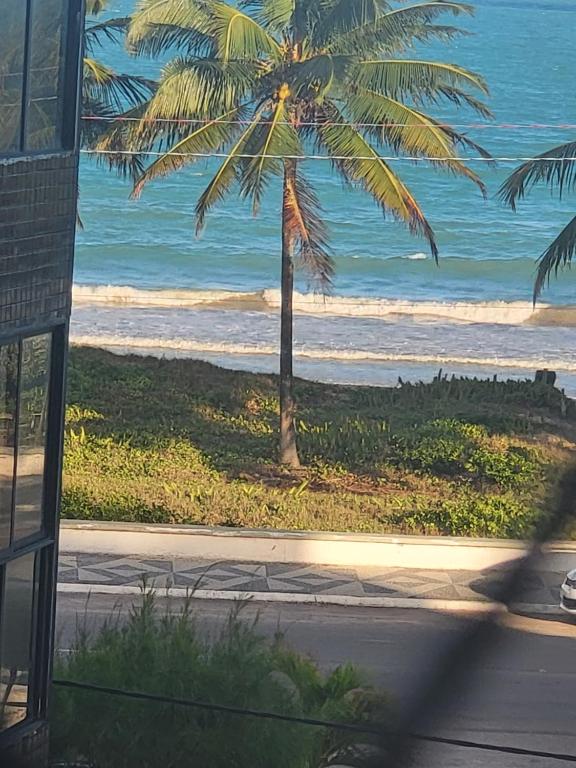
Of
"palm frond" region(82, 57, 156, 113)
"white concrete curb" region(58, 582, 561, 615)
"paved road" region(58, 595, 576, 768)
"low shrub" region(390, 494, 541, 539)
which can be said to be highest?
"palm frond" region(82, 57, 156, 113)

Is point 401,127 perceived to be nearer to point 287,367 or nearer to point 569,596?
point 287,367

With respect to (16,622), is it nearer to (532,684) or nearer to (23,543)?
(23,543)

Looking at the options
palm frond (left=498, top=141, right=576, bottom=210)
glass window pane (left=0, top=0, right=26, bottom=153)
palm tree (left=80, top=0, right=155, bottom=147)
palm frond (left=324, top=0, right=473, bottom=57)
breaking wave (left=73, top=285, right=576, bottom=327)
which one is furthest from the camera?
breaking wave (left=73, top=285, right=576, bottom=327)

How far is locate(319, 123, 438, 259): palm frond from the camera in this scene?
17859mm

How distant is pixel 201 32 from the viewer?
1912 centimetres

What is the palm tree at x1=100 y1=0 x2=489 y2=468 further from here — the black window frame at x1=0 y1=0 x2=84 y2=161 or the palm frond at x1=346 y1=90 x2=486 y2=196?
the black window frame at x1=0 y1=0 x2=84 y2=161

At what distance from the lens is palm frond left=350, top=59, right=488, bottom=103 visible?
18469 mm

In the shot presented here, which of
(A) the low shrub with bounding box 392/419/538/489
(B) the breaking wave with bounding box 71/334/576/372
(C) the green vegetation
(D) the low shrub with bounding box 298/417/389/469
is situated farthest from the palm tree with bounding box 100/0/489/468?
(B) the breaking wave with bounding box 71/334/576/372

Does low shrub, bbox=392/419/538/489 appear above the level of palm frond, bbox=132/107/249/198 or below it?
below

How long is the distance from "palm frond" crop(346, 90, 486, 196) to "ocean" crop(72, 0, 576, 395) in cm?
1428

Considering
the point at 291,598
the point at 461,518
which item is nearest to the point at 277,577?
the point at 291,598

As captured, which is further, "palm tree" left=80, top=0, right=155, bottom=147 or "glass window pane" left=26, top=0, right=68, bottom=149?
"palm tree" left=80, top=0, right=155, bottom=147

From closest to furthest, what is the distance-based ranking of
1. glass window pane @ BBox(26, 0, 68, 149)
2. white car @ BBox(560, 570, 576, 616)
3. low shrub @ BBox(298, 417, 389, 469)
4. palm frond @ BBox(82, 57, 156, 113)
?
glass window pane @ BBox(26, 0, 68, 149)
white car @ BBox(560, 570, 576, 616)
low shrub @ BBox(298, 417, 389, 469)
palm frond @ BBox(82, 57, 156, 113)

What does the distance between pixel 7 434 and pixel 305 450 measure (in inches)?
577
